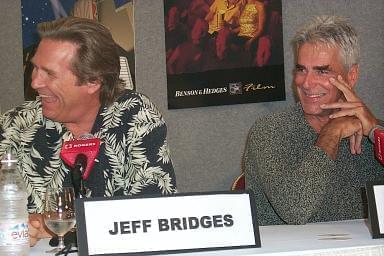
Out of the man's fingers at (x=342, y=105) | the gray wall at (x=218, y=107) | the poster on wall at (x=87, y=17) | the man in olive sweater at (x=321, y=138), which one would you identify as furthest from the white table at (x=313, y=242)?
the poster on wall at (x=87, y=17)

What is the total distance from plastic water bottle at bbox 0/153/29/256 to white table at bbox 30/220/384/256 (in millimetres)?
132

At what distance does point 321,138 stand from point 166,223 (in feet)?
3.42

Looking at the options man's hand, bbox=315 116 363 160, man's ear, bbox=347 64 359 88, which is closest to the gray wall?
man's ear, bbox=347 64 359 88

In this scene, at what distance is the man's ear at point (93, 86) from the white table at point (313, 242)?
0.74 meters

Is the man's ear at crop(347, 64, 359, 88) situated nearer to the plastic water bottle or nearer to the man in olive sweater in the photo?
the man in olive sweater

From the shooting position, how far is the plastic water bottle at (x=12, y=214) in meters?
1.42

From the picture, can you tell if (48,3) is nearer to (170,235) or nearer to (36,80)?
(36,80)

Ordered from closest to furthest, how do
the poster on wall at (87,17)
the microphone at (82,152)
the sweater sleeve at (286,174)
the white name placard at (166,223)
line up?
the white name placard at (166,223) → the microphone at (82,152) → the sweater sleeve at (286,174) → the poster on wall at (87,17)

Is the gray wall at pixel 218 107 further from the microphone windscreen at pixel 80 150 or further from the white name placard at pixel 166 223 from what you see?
the white name placard at pixel 166 223

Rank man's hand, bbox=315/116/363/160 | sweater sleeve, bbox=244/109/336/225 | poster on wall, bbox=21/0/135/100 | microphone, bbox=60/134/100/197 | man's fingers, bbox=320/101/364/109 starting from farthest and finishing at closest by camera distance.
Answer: poster on wall, bbox=21/0/135/100
man's fingers, bbox=320/101/364/109
man's hand, bbox=315/116/363/160
sweater sleeve, bbox=244/109/336/225
microphone, bbox=60/134/100/197

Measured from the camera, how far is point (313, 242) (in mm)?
1611

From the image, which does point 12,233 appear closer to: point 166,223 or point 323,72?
point 166,223

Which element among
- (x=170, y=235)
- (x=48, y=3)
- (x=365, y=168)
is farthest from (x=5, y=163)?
(x=48, y=3)

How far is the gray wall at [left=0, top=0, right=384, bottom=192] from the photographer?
145 inches
